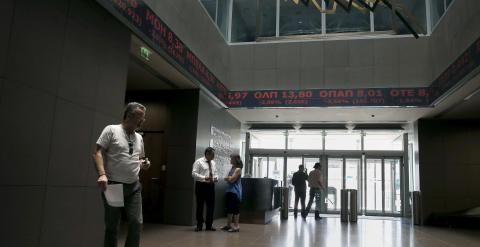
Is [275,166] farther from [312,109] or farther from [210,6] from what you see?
[210,6]

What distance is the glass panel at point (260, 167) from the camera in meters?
14.3

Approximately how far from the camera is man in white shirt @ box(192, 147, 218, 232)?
705 cm

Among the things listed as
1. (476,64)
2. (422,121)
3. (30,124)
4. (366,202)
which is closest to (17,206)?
(30,124)

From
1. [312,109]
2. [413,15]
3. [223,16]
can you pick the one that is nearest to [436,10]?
[413,15]

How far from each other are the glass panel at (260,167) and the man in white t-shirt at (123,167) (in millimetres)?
11139

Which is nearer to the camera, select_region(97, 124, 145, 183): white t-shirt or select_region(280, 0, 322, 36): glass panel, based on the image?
select_region(97, 124, 145, 183): white t-shirt

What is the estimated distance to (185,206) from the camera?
815 centimetres

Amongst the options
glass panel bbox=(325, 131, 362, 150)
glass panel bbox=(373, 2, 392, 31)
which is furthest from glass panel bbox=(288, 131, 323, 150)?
glass panel bbox=(373, 2, 392, 31)

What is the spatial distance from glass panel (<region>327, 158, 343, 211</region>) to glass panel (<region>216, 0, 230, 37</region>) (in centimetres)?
601

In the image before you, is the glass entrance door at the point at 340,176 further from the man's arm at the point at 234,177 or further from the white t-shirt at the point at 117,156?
A: the white t-shirt at the point at 117,156

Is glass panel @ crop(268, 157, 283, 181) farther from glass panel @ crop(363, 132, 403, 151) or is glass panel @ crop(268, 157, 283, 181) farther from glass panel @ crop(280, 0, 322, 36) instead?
glass panel @ crop(280, 0, 322, 36)

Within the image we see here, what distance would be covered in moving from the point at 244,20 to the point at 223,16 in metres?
0.86

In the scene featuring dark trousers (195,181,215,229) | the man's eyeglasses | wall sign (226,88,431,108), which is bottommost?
dark trousers (195,181,215,229)

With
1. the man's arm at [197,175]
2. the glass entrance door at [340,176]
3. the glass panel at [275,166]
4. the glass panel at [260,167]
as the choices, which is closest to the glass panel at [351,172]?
the glass entrance door at [340,176]
